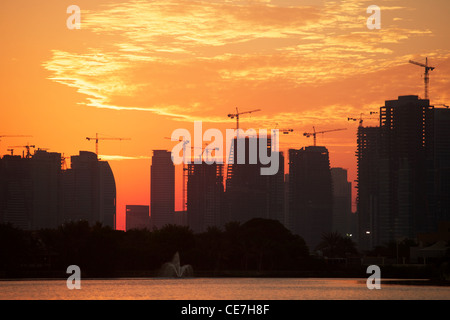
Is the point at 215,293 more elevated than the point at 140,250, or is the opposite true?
the point at 140,250

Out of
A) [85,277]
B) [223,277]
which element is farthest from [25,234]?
[223,277]

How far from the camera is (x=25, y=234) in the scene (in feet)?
471

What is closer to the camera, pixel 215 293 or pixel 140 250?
pixel 215 293

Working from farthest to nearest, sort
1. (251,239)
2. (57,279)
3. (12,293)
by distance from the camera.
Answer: (251,239) → (57,279) → (12,293)

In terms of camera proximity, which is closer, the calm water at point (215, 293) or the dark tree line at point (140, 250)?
the calm water at point (215, 293)

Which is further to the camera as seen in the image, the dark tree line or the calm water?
the dark tree line

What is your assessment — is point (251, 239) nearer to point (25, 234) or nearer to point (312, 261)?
point (312, 261)

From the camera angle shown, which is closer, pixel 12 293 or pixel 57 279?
pixel 12 293

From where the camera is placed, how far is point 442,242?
153625 millimetres

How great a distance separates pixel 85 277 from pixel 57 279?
6043 millimetres
